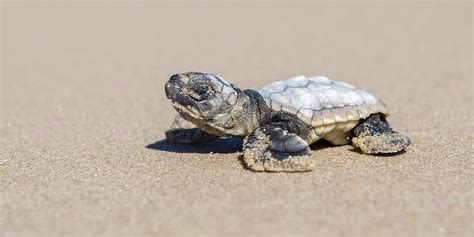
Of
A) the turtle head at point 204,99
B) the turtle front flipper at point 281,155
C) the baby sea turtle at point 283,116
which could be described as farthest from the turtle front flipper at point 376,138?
the turtle head at point 204,99

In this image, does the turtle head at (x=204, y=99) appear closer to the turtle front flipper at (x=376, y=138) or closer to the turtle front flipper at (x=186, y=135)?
the turtle front flipper at (x=186, y=135)

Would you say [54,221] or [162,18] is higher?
[162,18]

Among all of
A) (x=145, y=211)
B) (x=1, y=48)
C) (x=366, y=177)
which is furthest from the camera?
(x=1, y=48)

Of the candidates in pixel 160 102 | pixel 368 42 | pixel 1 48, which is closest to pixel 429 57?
pixel 368 42

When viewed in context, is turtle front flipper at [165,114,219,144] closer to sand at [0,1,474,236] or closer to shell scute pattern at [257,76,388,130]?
sand at [0,1,474,236]

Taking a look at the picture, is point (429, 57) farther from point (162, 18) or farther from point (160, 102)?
point (162, 18)

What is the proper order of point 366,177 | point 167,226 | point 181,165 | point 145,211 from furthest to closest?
point 181,165 < point 366,177 < point 145,211 < point 167,226

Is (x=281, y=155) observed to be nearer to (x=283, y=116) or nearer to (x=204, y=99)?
(x=283, y=116)
